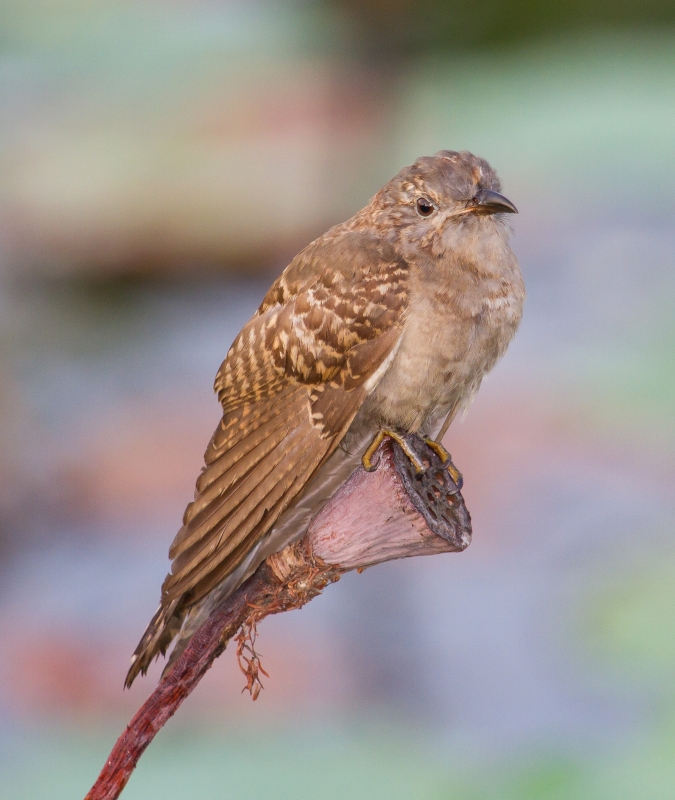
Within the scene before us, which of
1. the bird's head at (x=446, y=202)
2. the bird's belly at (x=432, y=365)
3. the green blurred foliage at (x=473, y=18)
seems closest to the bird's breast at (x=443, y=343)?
the bird's belly at (x=432, y=365)

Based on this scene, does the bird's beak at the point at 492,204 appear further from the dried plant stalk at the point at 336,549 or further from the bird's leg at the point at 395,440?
the dried plant stalk at the point at 336,549

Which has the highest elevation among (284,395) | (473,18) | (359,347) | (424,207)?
(473,18)

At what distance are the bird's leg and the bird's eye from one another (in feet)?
1.52

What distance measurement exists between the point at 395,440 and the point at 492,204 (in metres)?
0.52

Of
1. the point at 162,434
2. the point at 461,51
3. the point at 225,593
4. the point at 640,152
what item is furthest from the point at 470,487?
the point at 225,593

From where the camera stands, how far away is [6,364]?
639 centimetres

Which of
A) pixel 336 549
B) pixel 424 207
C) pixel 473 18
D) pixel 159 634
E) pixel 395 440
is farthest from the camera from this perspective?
Result: pixel 473 18

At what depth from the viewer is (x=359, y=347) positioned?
73.8 inches

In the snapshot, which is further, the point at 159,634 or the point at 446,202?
the point at 446,202

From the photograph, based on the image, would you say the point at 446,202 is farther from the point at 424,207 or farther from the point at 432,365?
the point at 432,365

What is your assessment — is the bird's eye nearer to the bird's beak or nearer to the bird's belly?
the bird's beak

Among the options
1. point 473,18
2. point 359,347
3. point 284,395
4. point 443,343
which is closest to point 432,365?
point 443,343

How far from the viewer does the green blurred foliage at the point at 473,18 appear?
23.1 ft

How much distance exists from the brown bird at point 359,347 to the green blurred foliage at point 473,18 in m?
5.44
